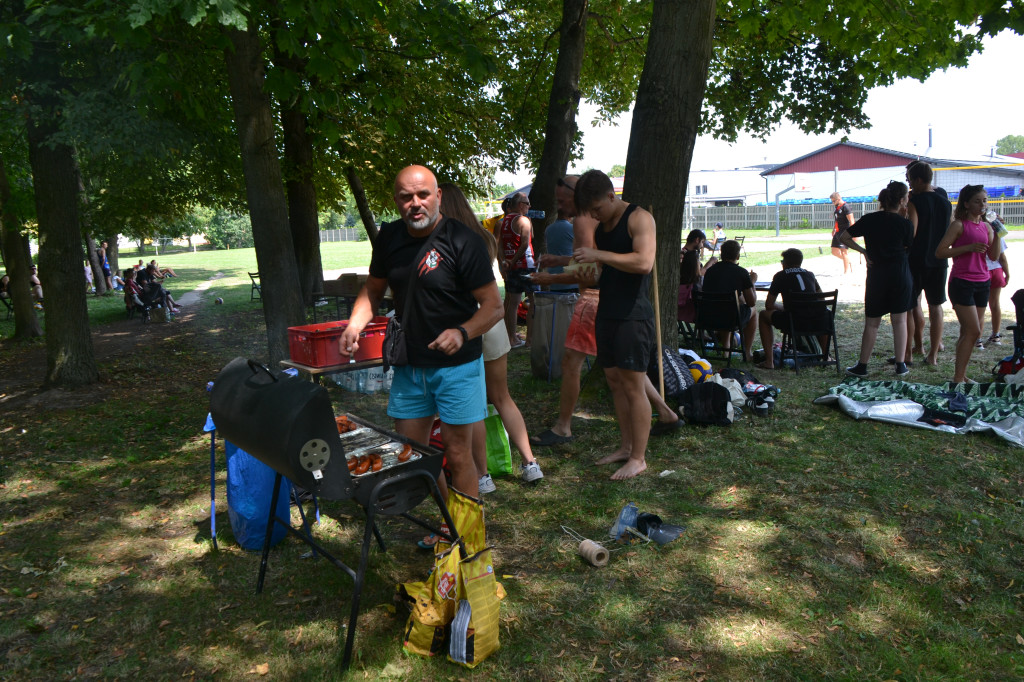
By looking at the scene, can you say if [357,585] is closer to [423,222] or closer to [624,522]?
[423,222]

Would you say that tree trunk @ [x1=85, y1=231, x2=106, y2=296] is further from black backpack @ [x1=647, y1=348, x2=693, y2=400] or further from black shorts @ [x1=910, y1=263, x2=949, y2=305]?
black shorts @ [x1=910, y1=263, x2=949, y2=305]

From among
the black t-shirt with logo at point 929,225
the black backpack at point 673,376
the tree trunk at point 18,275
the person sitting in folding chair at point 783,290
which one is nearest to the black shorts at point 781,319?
the person sitting in folding chair at point 783,290

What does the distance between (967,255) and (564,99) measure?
4.88m

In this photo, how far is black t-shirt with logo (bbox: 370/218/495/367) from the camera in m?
3.38

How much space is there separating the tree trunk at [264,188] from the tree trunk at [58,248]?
227cm

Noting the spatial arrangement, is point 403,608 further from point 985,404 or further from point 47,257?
point 47,257

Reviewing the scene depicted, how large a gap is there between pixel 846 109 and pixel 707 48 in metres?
7.97

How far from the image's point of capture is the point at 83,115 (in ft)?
23.3

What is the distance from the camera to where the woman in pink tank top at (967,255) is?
21.9ft

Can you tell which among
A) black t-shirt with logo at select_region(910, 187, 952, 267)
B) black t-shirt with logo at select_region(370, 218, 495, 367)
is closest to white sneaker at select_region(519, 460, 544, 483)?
black t-shirt with logo at select_region(370, 218, 495, 367)

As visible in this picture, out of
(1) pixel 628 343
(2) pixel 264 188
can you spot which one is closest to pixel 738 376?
(1) pixel 628 343

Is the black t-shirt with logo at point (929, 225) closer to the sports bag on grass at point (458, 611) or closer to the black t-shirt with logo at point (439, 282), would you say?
the black t-shirt with logo at point (439, 282)

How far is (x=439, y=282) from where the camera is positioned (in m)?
3.38

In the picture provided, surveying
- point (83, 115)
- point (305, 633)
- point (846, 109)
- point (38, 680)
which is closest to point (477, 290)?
point (305, 633)
